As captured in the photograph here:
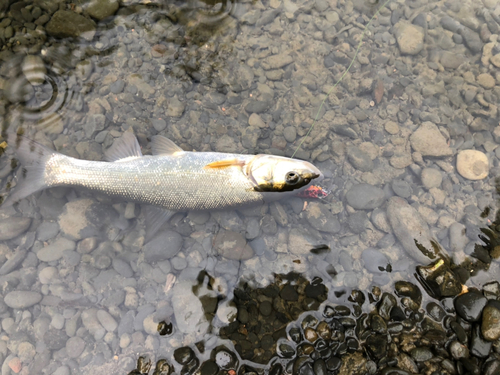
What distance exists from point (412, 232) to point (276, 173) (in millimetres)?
2254

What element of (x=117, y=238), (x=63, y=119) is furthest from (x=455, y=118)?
(x=63, y=119)

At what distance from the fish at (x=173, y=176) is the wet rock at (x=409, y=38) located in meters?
2.89

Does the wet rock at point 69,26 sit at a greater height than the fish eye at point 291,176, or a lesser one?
greater

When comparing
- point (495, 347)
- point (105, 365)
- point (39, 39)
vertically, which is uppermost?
point (39, 39)

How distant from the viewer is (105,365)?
4.22 m

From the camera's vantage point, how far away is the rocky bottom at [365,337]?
3.81m

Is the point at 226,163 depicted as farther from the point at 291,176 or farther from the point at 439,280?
the point at 439,280

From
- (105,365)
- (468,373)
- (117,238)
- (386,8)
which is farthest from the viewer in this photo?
(386,8)

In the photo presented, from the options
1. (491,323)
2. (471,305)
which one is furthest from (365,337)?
(491,323)

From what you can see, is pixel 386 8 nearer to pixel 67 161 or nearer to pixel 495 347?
pixel 495 347

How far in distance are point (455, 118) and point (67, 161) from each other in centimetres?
607

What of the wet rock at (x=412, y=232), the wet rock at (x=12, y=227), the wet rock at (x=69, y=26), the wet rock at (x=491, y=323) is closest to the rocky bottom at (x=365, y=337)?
the wet rock at (x=491, y=323)

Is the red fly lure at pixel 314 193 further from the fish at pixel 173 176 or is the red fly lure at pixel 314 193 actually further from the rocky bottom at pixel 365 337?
the rocky bottom at pixel 365 337

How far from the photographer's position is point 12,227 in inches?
179
